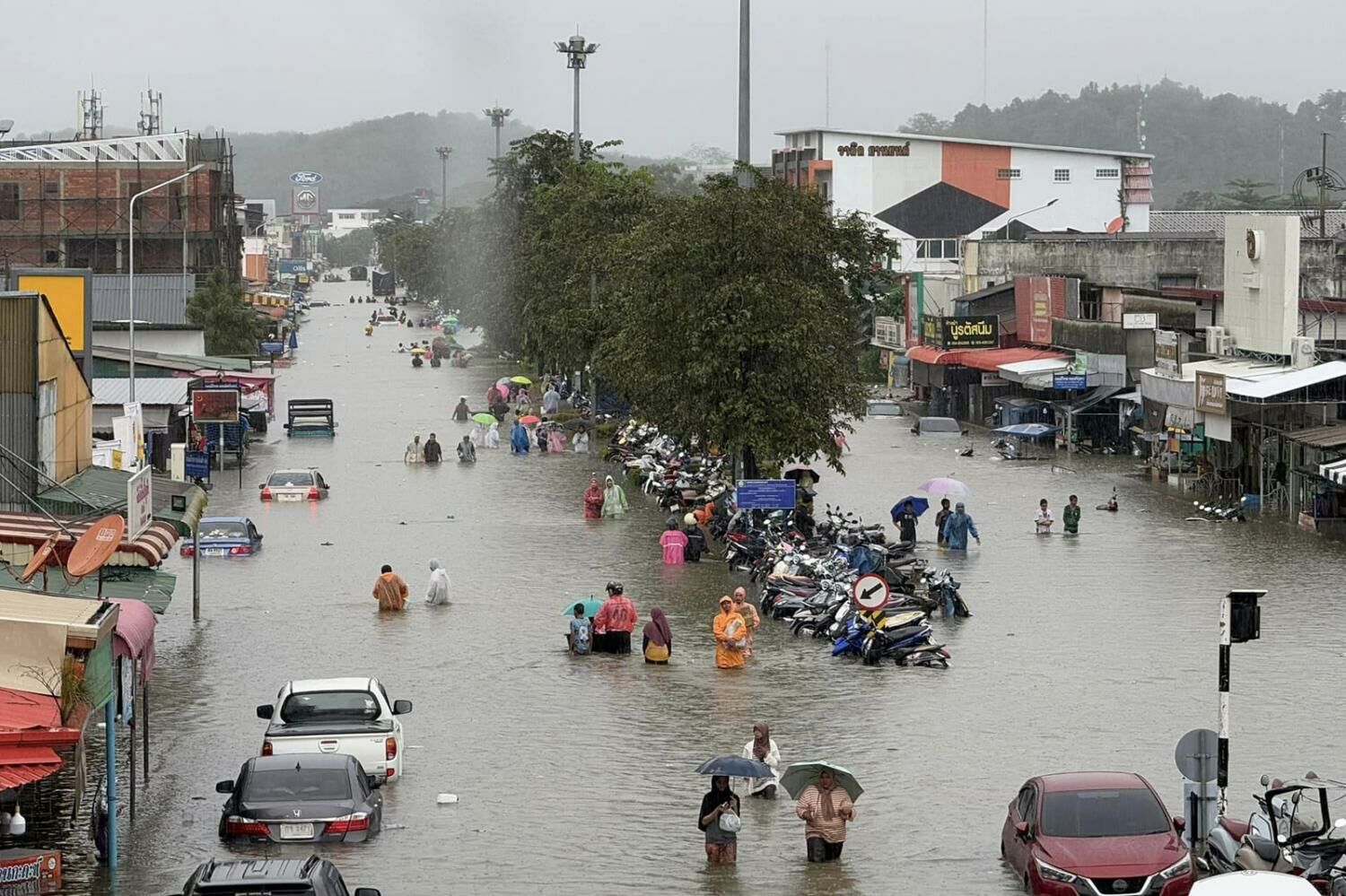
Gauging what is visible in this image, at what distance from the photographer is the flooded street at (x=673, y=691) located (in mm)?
19078

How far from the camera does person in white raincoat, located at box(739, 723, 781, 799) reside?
20938 mm

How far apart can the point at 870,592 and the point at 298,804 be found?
476 inches

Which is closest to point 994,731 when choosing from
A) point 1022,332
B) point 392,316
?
point 1022,332

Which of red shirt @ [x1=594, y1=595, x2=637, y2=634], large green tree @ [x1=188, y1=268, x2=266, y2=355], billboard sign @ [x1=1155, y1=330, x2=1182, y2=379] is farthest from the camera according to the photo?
large green tree @ [x1=188, y1=268, x2=266, y2=355]

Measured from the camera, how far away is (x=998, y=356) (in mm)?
75562

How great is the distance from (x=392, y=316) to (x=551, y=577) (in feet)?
440

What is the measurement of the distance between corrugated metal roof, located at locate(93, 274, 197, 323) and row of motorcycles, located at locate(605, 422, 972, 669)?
35.0 metres

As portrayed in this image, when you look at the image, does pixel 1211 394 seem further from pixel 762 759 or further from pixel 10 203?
pixel 10 203

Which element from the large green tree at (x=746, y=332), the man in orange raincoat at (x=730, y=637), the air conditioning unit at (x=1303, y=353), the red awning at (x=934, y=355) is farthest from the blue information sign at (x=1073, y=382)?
the man in orange raincoat at (x=730, y=637)

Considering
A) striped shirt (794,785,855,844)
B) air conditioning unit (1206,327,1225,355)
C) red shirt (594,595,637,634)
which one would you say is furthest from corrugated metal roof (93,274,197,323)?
striped shirt (794,785,855,844)

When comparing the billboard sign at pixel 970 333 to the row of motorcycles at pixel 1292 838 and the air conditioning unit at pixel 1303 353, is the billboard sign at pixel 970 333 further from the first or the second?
the row of motorcycles at pixel 1292 838

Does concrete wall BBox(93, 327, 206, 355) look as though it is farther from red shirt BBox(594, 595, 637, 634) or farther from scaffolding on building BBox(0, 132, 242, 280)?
red shirt BBox(594, 595, 637, 634)

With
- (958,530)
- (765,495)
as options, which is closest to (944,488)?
(958,530)

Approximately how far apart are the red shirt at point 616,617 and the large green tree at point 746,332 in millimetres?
14884
